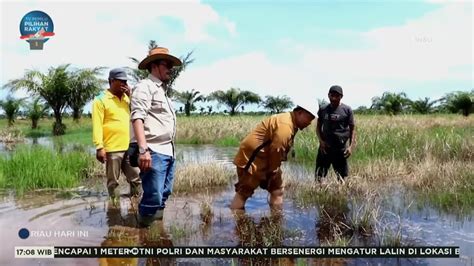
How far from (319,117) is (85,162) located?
13.7 ft

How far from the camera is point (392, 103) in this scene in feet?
113

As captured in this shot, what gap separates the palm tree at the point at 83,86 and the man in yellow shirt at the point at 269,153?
633 inches

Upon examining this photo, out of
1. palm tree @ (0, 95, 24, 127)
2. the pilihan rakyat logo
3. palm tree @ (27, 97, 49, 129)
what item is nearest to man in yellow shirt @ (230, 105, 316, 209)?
the pilihan rakyat logo

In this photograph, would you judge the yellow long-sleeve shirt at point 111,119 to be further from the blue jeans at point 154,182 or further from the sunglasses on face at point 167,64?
the sunglasses on face at point 167,64

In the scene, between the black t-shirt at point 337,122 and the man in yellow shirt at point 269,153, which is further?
the black t-shirt at point 337,122

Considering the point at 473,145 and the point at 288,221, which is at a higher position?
the point at 473,145

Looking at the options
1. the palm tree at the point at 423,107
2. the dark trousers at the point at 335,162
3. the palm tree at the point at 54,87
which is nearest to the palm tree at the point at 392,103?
the palm tree at the point at 423,107

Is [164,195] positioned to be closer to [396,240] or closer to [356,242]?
[356,242]

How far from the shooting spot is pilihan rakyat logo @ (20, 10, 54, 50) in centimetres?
427

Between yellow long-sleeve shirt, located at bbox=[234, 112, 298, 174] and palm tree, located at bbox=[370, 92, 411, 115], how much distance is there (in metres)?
31.6

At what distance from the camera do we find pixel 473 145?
7.41m

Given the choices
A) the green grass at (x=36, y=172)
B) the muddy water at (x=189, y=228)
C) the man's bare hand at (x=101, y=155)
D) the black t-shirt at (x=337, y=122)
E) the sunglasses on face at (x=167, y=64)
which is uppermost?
the sunglasses on face at (x=167, y=64)

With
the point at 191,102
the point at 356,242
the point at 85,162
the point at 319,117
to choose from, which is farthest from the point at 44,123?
the point at 356,242

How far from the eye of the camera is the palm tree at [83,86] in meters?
19.3
